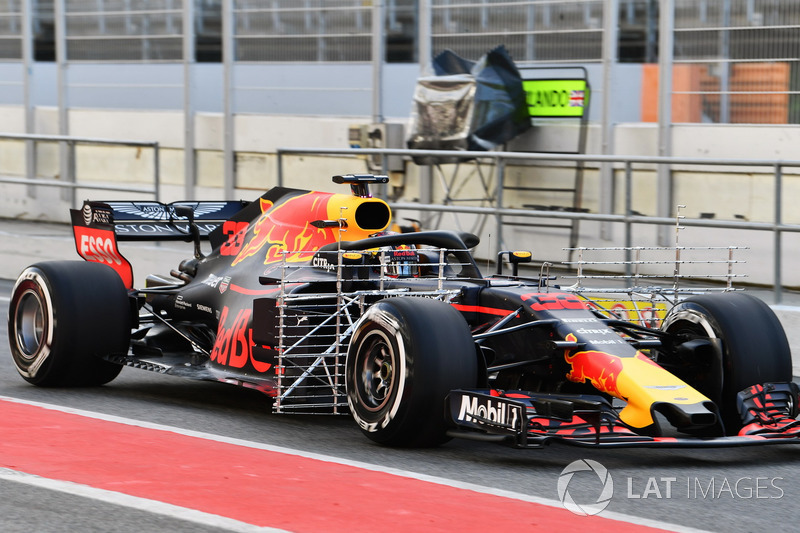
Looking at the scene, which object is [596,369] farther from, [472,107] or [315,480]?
[472,107]

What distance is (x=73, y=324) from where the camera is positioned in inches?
338

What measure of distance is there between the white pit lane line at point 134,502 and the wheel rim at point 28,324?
8.94 ft

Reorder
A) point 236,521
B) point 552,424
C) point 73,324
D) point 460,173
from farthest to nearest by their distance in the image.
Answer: point 460,173 → point 73,324 → point 552,424 → point 236,521

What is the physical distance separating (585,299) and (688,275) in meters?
2.67

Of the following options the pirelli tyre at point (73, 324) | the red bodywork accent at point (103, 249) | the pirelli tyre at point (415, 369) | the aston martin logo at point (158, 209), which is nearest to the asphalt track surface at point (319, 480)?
the pirelli tyre at point (415, 369)

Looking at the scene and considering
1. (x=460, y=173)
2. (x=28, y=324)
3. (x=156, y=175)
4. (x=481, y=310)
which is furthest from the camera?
(x=156, y=175)

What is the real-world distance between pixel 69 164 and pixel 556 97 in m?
5.53

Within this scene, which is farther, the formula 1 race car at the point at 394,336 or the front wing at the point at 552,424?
the formula 1 race car at the point at 394,336

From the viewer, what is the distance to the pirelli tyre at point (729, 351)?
723 cm

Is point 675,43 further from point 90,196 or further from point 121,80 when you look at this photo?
point 121,80

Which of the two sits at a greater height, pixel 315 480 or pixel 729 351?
pixel 729 351

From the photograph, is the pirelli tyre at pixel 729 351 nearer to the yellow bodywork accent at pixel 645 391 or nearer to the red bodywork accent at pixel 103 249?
the yellow bodywork accent at pixel 645 391

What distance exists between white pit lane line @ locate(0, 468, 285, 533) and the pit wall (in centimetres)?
510

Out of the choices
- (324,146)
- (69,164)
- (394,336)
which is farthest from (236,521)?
(324,146)
